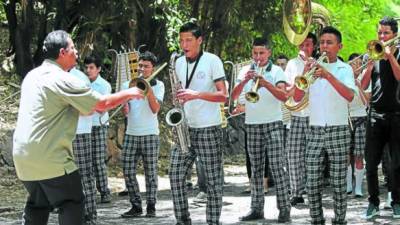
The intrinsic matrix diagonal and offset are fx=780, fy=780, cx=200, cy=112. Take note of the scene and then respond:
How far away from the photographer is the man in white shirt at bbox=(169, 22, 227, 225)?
7.30 meters

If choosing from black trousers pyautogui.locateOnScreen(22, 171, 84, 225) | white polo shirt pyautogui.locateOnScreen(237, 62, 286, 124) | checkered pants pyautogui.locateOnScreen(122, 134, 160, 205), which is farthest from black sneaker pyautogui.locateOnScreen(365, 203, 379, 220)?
black trousers pyautogui.locateOnScreen(22, 171, 84, 225)

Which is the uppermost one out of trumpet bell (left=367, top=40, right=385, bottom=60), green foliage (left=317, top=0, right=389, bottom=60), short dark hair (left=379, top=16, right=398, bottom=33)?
green foliage (left=317, top=0, right=389, bottom=60)

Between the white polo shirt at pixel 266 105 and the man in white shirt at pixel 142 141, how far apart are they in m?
1.15

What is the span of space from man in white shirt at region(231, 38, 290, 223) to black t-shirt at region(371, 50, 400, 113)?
3.26 ft

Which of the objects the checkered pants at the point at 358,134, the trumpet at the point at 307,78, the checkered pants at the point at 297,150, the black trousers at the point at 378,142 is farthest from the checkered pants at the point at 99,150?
the checkered pants at the point at 358,134

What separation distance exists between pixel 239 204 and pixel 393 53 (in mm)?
2974

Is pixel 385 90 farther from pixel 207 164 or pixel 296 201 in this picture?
pixel 207 164

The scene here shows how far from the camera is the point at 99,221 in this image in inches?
344

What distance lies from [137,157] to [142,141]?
0.69ft

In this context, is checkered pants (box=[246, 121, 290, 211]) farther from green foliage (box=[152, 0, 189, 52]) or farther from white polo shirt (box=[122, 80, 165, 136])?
green foliage (box=[152, 0, 189, 52])

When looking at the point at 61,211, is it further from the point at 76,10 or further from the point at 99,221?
the point at 76,10

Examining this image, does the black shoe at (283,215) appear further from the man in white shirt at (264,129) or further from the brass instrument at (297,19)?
the brass instrument at (297,19)

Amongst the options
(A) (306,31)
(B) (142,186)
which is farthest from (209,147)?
(B) (142,186)

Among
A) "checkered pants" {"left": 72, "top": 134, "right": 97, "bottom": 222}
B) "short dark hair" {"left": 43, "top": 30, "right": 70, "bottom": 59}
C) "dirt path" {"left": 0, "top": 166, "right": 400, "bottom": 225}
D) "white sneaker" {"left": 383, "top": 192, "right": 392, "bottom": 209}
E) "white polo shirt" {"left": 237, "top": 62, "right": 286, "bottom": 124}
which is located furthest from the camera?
"white sneaker" {"left": 383, "top": 192, "right": 392, "bottom": 209}
